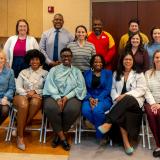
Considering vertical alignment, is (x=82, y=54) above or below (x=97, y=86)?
above

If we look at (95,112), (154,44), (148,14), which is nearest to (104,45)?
(154,44)

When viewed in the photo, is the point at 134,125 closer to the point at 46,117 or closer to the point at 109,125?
the point at 109,125

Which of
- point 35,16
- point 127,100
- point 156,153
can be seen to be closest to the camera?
point 156,153

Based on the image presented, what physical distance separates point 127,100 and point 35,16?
298 centimetres

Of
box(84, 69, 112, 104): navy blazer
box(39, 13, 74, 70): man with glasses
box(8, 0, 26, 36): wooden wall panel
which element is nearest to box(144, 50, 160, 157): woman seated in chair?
box(84, 69, 112, 104): navy blazer

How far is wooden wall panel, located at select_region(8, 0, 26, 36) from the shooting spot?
5621 millimetres

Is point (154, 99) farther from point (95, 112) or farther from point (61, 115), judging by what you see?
point (61, 115)

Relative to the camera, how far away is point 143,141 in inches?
135

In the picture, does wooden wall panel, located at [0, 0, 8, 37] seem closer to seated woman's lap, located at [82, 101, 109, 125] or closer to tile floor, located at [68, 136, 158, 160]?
seated woman's lap, located at [82, 101, 109, 125]

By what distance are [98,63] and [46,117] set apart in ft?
2.92

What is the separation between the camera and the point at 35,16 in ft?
18.4

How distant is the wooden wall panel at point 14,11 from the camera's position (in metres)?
5.62

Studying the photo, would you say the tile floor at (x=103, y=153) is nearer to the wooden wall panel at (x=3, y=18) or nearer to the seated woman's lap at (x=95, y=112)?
the seated woman's lap at (x=95, y=112)

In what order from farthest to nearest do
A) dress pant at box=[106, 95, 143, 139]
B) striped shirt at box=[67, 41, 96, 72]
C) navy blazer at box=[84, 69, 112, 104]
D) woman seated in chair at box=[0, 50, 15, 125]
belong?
striped shirt at box=[67, 41, 96, 72] → navy blazer at box=[84, 69, 112, 104] → woman seated in chair at box=[0, 50, 15, 125] → dress pant at box=[106, 95, 143, 139]
